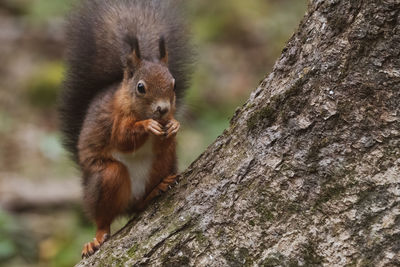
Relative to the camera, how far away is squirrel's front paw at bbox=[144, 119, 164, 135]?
2225mm

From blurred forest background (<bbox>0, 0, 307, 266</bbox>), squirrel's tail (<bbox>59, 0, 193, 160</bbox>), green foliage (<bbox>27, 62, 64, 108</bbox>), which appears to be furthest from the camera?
green foliage (<bbox>27, 62, 64, 108</bbox>)

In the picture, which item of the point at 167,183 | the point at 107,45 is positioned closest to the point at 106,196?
the point at 167,183

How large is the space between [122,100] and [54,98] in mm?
3670

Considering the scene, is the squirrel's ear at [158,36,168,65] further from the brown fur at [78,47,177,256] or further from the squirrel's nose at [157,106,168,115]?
the squirrel's nose at [157,106,168,115]

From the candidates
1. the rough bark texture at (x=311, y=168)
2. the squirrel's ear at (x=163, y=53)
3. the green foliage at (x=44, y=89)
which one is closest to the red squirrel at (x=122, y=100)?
the squirrel's ear at (x=163, y=53)

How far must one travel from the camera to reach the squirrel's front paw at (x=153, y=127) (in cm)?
222

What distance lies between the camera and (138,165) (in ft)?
8.14

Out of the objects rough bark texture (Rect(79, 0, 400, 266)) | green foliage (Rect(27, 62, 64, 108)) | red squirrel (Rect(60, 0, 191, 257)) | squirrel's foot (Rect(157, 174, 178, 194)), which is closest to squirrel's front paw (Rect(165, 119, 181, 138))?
red squirrel (Rect(60, 0, 191, 257))

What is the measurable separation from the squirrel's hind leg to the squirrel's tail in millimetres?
382

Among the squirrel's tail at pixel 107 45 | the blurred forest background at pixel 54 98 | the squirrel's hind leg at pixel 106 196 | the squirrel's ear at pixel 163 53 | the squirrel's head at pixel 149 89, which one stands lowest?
the squirrel's hind leg at pixel 106 196

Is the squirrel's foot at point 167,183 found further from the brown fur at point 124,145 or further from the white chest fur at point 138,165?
the white chest fur at point 138,165

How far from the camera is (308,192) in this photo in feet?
5.97

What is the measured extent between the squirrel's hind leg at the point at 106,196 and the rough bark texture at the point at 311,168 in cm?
42

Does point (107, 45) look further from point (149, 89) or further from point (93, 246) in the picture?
point (93, 246)
